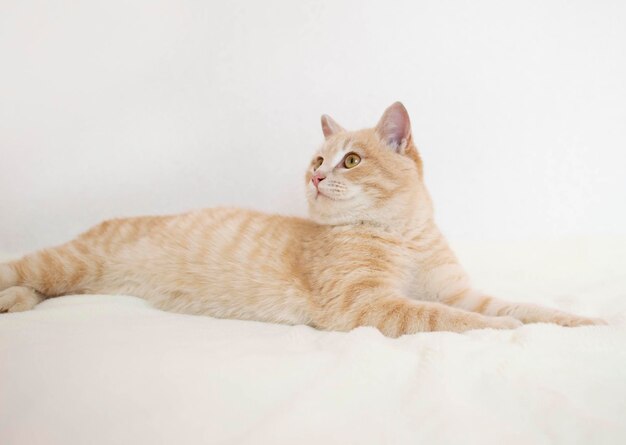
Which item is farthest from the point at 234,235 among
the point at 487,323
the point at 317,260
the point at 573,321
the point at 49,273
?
the point at 573,321

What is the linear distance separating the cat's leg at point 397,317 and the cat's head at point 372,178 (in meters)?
0.40

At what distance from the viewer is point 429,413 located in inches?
37.0

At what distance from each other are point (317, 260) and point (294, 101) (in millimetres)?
1251

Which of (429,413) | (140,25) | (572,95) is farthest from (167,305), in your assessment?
(572,95)

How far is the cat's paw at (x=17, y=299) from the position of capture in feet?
5.76

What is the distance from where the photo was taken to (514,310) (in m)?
1.71

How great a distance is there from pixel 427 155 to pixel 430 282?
1.11 metres

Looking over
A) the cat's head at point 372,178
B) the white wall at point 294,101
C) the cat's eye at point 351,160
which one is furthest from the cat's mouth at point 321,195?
the white wall at point 294,101

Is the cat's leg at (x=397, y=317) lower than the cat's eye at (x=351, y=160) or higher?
lower

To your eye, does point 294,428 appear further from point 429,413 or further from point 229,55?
point 229,55

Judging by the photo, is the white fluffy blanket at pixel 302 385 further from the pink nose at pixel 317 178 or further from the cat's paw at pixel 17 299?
the pink nose at pixel 317 178

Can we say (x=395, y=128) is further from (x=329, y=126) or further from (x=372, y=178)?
(x=329, y=126)

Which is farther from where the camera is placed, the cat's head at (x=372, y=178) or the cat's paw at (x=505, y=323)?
the cat's head at (x=372, y=178)

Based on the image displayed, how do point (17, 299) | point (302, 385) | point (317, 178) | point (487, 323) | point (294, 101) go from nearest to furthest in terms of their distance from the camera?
point (302, 385)
point (487, 323)
point (17, 299)
point (317, 178)
point (294, 101)
